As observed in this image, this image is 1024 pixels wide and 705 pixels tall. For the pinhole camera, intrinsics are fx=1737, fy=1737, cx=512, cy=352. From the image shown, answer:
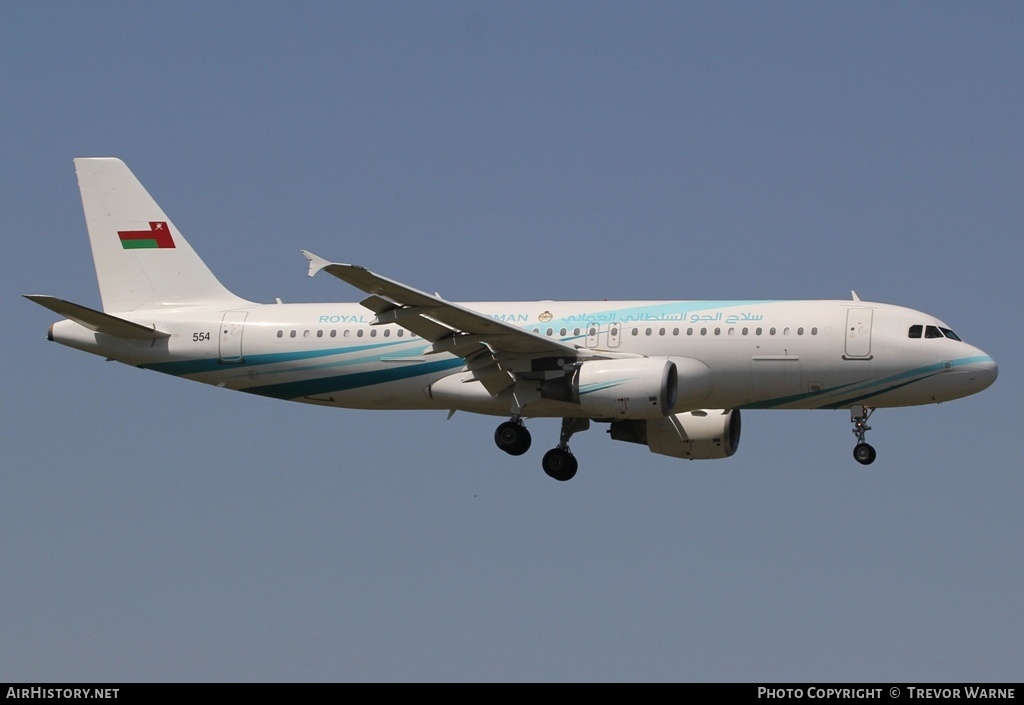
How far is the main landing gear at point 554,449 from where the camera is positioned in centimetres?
4419

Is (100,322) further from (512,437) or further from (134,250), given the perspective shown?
(512,437)

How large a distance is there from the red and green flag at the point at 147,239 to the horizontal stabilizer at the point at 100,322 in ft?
10.6

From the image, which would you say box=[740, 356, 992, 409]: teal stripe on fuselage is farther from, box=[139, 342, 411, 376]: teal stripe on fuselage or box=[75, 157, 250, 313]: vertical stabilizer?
box=[75, 157, 250, 313]: vertical stabilizer

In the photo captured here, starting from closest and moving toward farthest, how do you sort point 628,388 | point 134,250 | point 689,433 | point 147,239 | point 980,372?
point 628,388 < point 980,372 < point 689,433 < point 134,250 < point 147,239

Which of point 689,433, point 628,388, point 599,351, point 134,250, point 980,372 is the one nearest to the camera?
point 628,388

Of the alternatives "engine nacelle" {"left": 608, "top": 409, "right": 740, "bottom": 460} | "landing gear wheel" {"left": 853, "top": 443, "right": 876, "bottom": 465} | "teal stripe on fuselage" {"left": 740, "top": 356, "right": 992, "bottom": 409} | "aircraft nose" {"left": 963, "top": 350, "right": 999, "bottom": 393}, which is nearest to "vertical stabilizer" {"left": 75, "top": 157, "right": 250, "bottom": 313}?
"engine nacelle" {"left": 608, "top": 409, "right": 740, "bottom": 460}

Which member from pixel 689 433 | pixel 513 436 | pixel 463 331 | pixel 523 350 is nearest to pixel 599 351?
pixel 523 350

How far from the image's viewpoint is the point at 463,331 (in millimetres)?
42594

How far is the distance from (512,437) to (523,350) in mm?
2569

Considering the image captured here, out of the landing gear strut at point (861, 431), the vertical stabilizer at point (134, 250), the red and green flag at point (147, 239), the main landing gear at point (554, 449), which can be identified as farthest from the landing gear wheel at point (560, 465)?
the red and green flag at point (147, 239)

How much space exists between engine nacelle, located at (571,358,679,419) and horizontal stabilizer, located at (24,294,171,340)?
12014mm
